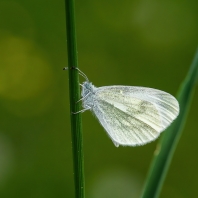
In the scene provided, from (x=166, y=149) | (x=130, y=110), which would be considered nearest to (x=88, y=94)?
(x=130, y=110)

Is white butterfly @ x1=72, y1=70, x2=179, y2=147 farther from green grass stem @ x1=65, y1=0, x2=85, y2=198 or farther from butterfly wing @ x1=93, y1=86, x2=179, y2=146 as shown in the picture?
green grass stem @ x1=65, y1=0, x2=85, y2=198

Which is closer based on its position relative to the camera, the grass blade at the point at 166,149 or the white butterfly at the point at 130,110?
the grass blade at the point at 166,149

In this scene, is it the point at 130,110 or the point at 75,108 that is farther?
the point at 130,110

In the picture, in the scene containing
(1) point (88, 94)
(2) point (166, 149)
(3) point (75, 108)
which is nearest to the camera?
(3) point (75, 108)

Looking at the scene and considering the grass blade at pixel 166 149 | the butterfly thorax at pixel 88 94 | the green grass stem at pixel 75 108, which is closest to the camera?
the green grass stem at pixel 75 108

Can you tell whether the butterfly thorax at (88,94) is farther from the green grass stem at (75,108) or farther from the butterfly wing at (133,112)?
the green grass stem at (75,108)

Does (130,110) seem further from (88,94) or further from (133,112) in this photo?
(88,94)

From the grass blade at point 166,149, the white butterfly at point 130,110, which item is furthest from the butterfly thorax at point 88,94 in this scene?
the grass blade at point 166,149

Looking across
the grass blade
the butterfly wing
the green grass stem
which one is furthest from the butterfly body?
the green grass stem

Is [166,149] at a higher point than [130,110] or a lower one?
higher
